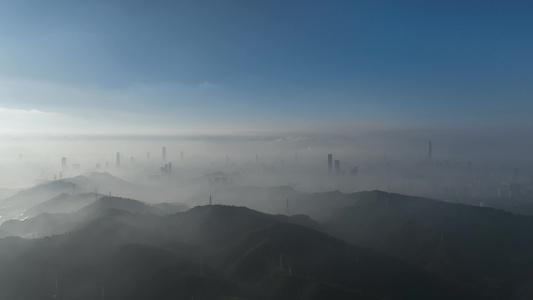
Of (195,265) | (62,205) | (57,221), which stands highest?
(195,265)

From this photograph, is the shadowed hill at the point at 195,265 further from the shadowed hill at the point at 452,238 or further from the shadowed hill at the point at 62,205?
the shadowed hill at the point at 62,205

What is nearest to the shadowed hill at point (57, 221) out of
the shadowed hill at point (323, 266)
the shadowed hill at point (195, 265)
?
the shadowed hill at point (195, 265)

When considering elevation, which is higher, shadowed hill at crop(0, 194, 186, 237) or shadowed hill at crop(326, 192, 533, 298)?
shadowed hill at crop(0, 194, 186, 237)

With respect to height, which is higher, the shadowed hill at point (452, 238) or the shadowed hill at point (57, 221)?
the shadowed hill at point (57, 221)

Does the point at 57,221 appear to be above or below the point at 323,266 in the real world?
above

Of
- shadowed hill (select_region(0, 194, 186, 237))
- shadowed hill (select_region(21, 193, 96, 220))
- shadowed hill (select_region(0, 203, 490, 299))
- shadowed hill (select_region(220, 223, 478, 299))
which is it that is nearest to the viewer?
shadowed hill (select_region(0, 203, 490, 299))

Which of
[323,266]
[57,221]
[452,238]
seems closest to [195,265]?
[323,266]

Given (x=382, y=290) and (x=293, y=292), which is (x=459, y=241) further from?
(x=293, y=292)

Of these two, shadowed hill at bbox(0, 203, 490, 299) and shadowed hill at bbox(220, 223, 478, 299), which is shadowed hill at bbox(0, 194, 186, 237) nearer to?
shadowed hill at bbox(0, 203, 490, 299)

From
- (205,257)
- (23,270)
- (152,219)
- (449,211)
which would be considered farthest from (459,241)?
(23,270)

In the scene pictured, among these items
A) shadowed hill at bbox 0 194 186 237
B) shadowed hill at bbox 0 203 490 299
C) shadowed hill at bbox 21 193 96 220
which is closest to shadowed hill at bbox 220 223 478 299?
shadowed hill at bbox 0 203 490 299

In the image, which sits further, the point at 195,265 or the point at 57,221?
the point at 57,221

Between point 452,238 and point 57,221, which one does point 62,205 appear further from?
point 452,238
